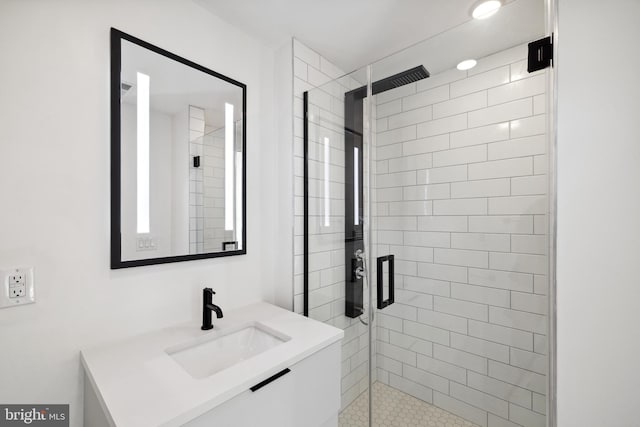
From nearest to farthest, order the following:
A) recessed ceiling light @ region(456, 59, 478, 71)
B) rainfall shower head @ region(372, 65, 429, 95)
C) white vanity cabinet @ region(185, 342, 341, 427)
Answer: white vanity cabinet @ region(185, 342, 341, 427), recessed ceiling light @ region(456, 59, 478, 71), rainfall shower head @ region(372, 65, 429, 95)

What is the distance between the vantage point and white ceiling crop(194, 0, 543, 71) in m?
1.40

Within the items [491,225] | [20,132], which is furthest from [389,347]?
[20,132]

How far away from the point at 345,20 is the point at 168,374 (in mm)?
1832

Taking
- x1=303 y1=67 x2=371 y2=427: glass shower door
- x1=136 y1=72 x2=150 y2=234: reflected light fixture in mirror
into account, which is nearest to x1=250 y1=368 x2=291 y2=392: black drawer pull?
x1=303 y1=67 x2=371 y2=427: glass shower door

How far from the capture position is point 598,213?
91 centimetres

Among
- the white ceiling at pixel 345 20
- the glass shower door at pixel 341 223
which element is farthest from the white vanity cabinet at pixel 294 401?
the white ceiling at pixel 345 20

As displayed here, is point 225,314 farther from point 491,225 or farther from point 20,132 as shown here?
point 491,225

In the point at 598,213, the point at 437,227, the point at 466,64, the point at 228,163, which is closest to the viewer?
the point at 598,213

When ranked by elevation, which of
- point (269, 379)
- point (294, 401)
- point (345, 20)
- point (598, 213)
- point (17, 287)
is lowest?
point (294, 401)

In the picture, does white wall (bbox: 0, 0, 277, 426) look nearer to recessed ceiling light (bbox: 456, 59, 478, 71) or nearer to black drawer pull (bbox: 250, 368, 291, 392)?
black drawer pull (bbox: 250, 368, 291, 392)

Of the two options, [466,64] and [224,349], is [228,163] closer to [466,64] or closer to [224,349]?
[224,349]

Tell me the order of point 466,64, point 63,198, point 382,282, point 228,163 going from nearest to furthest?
point 63,198
point 466,64
point 382,282
point 228,163

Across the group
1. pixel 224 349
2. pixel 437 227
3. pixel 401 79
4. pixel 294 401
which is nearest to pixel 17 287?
pixel 224 349

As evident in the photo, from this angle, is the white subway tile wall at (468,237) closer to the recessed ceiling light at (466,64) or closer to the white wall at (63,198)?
the recessed ceiling light at (466,64)
